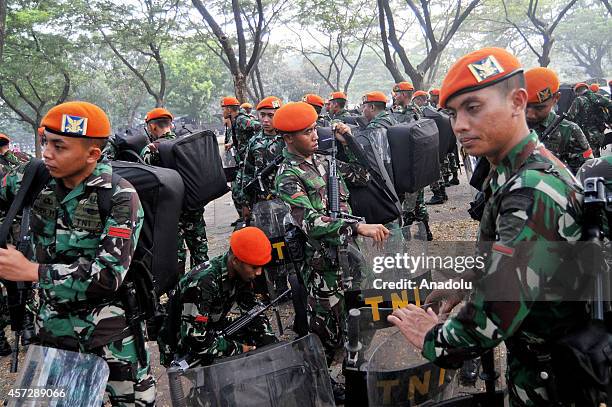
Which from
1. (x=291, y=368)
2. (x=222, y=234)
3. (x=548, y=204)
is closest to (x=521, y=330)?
(x=548, y=204)

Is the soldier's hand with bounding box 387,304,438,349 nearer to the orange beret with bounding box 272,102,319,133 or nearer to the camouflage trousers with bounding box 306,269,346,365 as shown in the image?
the camouflage trousers with bounding box 306,269,346,365

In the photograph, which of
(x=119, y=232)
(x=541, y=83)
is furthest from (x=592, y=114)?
(x=119, y=232)

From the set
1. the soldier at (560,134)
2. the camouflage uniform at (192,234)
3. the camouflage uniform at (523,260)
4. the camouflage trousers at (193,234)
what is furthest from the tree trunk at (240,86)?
the camouflage uniform at (523,260)

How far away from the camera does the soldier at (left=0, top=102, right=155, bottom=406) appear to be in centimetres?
208

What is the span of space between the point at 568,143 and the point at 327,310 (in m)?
2.56

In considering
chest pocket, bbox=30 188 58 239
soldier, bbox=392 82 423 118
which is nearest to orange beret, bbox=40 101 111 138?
chest pocket, bbox=30 188 58 239

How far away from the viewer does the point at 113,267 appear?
210cm

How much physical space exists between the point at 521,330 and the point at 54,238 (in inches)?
73.8

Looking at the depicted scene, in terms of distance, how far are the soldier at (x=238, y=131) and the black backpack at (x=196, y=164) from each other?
47.5 inches

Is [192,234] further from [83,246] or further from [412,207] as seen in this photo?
[83,246]

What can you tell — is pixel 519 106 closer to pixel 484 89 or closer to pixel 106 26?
pixel 484 89

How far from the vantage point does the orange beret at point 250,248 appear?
113 inches

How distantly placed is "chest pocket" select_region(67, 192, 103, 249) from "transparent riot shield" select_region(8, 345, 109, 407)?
443 millimetres

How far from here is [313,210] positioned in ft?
9.86
